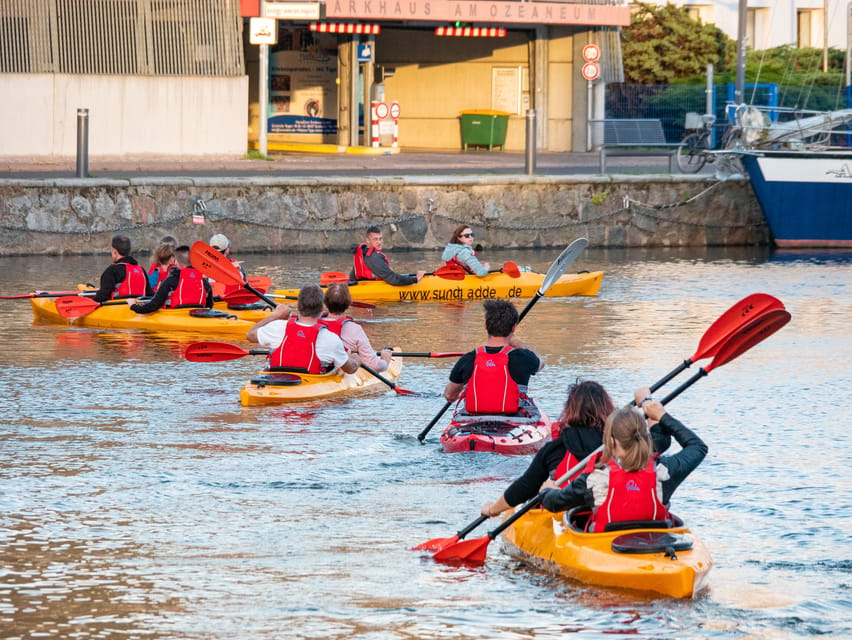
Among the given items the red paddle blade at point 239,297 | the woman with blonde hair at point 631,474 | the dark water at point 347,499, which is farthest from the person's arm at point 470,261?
the woman with blonde hair at point 631,474

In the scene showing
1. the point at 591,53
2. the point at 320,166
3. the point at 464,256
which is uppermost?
the point at 591,53

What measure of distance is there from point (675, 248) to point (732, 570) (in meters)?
19.0

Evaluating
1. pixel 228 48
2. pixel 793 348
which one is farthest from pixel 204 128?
pixel 793 348

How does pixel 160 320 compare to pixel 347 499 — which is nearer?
pixel 347 499

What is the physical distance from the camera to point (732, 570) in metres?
8.15

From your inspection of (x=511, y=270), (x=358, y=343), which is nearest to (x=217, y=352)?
(x=358, y=343)

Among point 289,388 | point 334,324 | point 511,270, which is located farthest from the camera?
point 511,270

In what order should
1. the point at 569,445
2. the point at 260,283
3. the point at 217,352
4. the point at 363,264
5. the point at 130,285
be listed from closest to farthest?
1. the point at 569,445
2. the point at 217,352
3. the point at 130,285
4. the point at 260,283
5. the point at 363,264

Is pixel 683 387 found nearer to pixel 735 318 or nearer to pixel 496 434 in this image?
pixel 735 318

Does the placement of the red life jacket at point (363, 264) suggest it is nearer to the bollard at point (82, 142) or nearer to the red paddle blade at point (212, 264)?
the red paddle blade at point (212, 264)

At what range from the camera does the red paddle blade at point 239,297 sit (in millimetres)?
16844

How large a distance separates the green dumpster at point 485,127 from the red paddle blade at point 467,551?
2766cm

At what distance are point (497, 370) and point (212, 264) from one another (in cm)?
555

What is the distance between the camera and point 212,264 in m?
15.2
